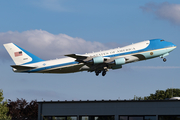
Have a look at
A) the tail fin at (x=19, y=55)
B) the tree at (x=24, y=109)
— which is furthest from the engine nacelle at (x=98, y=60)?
the tree at (x=24, y=109)

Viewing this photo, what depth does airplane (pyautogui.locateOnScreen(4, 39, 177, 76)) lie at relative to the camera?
58.9 m

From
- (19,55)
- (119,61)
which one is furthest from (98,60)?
(19,55)

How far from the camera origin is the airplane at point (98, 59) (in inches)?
2318

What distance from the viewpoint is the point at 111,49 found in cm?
6156

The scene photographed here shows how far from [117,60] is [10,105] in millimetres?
47010

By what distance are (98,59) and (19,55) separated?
63.3 feet

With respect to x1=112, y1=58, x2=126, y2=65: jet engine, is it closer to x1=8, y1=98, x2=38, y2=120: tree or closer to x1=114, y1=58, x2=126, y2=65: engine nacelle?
x1=114, y1=58, x2=126, y2=65: engine nacelle

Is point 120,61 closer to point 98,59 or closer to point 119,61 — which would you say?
point 119,61

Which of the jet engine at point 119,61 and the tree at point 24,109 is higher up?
the jet engine at point 119,61

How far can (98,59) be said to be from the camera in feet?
196

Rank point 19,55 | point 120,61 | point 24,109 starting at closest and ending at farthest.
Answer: point 120,61 < point 19,55 < point 24,109

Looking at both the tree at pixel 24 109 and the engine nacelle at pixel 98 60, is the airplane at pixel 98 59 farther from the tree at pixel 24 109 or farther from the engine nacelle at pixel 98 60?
the tree at pixel 24 109

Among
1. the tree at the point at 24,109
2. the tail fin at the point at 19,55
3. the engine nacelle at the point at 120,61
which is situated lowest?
the tree at the point at 24,109

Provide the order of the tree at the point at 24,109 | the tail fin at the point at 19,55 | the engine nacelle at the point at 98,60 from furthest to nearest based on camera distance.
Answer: the tree at the point at 24,109, the tail fin at the point at 19,55, the engine nacelle at the point at 98,60
